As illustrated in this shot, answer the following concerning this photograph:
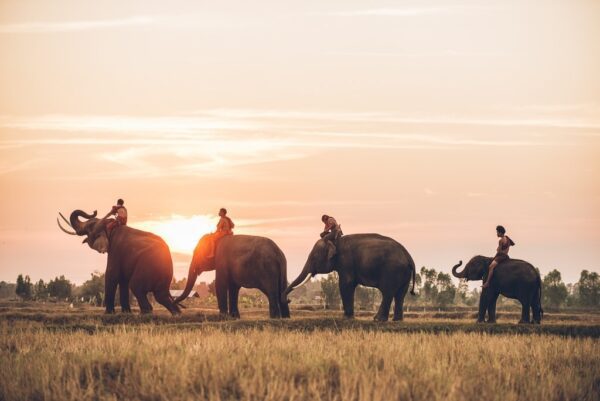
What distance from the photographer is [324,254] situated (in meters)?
36.6

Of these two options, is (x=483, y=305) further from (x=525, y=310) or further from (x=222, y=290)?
(x=222, y=290)

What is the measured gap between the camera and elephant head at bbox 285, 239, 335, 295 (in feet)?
119

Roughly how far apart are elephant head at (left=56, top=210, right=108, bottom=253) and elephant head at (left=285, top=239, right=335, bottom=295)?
7.36 metres

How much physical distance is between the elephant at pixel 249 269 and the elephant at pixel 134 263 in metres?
1.22

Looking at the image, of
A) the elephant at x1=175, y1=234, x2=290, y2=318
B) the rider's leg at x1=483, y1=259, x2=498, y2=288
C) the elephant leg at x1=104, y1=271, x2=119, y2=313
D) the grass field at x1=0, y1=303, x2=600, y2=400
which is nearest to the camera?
the grass field at x1=0, y1=303, x2=600, y2=400

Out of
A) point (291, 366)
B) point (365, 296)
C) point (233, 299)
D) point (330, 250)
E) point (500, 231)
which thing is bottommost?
point (291, 366)

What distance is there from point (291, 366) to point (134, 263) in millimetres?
17066

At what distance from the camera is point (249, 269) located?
35.3m

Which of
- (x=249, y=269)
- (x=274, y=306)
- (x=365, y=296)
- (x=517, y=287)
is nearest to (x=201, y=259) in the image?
(x=249, y=269)

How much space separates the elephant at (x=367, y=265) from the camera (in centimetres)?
3562

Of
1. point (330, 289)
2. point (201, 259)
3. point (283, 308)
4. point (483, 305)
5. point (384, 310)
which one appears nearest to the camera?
point (384, 310)

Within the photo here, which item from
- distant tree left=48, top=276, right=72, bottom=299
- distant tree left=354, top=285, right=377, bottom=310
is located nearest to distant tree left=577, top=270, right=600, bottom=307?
distant tree left=354, top=285, right=377, bottom=310

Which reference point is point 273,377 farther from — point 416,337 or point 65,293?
point 65,293

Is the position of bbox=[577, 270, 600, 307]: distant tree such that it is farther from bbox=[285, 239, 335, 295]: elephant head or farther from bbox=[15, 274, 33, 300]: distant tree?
bbox=[285, 239, 335, 295]: elephant head
